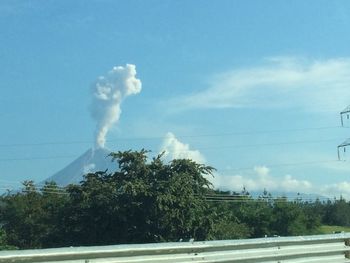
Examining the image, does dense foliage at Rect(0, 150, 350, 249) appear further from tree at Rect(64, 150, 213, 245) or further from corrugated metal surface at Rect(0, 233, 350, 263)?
corrugated metal surface at Rect(0, 233, 350, 263)

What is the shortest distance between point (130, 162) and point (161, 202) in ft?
21.9

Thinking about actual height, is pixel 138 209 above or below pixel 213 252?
above

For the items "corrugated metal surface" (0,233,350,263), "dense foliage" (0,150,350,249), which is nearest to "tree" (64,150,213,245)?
"dense foliage" (0,150,350,249)

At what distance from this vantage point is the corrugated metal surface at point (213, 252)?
7898mm

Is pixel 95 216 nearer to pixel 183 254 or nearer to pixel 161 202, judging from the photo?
pixel 161 202

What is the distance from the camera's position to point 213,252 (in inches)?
399

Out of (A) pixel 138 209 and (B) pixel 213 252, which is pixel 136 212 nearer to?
(A) pixel 138 209

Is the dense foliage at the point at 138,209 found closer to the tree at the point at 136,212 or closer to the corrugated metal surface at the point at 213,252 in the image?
the tree at the point at 136,212

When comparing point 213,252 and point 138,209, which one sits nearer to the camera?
point 213,252

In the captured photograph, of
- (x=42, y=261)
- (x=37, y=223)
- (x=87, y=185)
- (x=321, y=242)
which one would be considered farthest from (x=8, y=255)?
(x=37, y=223)

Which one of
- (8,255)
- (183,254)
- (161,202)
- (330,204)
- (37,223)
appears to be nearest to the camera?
(8,255)

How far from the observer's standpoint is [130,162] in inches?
2057

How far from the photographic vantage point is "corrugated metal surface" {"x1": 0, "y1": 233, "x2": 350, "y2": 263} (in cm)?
790

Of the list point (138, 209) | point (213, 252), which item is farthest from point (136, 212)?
point (213, 252)
